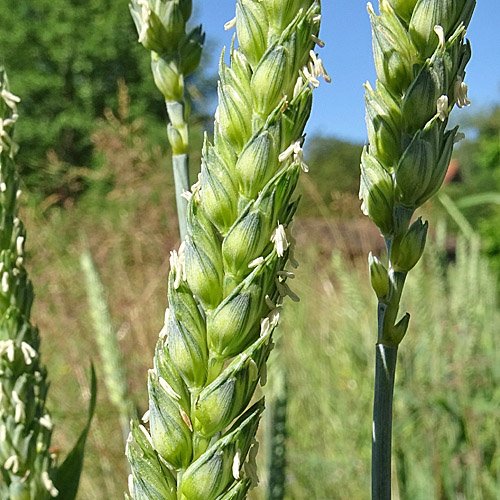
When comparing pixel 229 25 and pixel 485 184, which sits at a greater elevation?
pixel 485 184

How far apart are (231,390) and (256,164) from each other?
0.27 feet

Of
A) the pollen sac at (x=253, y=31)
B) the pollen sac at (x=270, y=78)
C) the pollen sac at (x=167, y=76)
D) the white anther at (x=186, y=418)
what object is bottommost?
the white anther at (x=186, y=418)

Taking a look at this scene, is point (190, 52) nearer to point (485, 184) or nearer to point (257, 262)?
point (257, 262)

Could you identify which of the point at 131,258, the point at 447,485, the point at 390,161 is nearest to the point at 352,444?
the point at 447,485

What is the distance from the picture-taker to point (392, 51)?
281 millimetres

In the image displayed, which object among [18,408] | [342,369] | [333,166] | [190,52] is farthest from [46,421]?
[333,166]

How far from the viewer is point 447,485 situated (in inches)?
46.3

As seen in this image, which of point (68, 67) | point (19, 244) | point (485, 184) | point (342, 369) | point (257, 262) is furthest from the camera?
point (68, 67)

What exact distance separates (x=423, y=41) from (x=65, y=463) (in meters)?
0.37

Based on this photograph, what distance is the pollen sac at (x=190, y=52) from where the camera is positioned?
480 mm

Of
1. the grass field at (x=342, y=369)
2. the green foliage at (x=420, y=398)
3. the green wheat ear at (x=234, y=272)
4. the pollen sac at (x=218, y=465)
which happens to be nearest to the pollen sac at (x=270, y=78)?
the green wheat ear at (x=234, y=272)

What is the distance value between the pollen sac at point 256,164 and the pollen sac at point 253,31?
0.04 metres

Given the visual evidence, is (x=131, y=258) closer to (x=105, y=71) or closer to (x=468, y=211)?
(x=468, y=211)

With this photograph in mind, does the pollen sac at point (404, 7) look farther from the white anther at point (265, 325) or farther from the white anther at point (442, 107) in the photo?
the white anther at point (265, 325)
